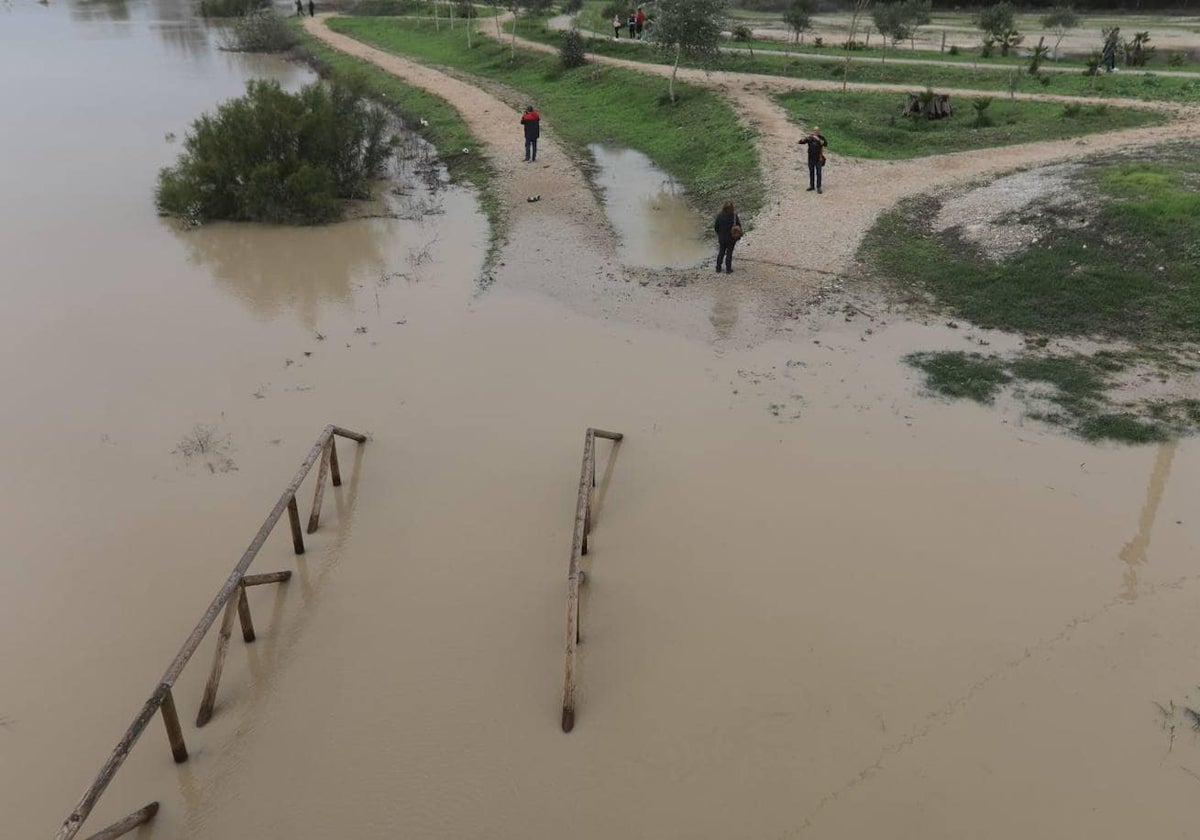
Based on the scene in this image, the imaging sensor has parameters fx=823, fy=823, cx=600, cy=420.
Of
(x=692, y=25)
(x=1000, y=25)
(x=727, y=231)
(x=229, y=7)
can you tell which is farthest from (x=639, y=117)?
(x=229, y=7)

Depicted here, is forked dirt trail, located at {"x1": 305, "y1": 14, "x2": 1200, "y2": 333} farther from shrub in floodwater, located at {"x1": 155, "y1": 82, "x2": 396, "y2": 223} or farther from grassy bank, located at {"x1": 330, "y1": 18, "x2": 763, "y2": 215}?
shrub in floodwater, located at {"x1": 155, "y1": 82, "x2": 396, "y2": 223}

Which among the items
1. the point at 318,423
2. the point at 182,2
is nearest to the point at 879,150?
the point at 318,423

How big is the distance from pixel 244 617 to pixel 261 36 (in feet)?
162

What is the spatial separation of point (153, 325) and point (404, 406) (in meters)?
5.74

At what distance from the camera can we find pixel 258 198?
63.2 feet

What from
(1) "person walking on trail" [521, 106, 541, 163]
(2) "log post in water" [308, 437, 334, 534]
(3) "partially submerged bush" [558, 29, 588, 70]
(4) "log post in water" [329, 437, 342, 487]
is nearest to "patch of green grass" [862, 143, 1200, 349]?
(1) "person walking on trail" [521, 106, 541, 163]

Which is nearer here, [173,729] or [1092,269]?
[173,729]

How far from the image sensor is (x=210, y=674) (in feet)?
23.6

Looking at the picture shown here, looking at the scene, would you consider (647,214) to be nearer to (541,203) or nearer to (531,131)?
(541,203)

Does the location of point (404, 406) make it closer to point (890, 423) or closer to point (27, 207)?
point (890, 423)

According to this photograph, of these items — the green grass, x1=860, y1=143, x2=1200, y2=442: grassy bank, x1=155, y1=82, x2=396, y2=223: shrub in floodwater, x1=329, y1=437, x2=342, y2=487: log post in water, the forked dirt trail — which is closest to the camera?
x1=329, y1=437, x2=342, y2=487: log post in water

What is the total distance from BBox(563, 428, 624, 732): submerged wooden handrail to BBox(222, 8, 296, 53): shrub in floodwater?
4738 centimetres

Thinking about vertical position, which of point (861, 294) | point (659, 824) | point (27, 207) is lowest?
point (659, 824)

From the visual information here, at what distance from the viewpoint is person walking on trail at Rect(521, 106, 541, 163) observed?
23.0m
